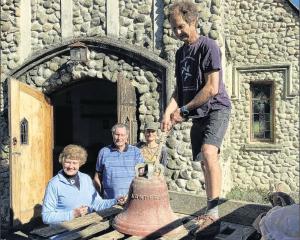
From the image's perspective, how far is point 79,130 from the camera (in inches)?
435

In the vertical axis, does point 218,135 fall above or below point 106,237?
above

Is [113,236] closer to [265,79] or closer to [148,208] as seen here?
[148,208]

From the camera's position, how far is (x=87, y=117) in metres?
11.3

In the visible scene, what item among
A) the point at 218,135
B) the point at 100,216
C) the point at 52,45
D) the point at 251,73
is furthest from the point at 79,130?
the point at 218,135

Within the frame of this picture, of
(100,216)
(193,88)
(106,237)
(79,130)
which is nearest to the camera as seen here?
(106,237)

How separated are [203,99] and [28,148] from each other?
4.99m

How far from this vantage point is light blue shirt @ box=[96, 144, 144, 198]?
15.1 feet

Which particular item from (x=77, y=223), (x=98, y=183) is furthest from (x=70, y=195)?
(x=98, y=183)

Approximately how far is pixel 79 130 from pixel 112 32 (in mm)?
4502

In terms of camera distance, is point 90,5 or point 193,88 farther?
point 90,5

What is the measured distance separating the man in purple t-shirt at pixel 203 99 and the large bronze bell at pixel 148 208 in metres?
0.26

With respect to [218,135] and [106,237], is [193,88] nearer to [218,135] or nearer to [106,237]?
[218,135]


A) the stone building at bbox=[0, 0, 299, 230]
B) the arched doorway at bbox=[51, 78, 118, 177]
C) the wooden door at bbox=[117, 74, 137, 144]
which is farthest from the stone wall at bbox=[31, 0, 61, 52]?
the arched doorway at bbox=[51, 78, 118, 177]

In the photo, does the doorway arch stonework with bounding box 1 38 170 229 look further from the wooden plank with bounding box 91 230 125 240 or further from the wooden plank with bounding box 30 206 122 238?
the wooden plank with bounding box 91 230 125 240
